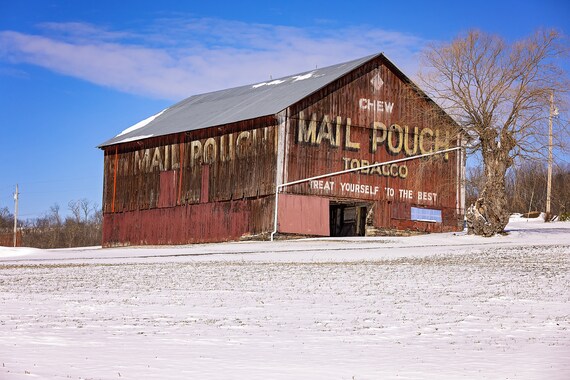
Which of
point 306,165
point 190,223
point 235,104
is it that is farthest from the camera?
point 235,104

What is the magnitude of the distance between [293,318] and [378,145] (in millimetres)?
27606

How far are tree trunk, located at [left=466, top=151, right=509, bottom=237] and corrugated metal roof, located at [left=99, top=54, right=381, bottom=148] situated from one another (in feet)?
26.9

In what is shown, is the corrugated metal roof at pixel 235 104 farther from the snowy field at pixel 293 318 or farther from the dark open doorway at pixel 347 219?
the snowy field at pixel 293 318

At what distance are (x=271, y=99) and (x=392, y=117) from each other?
574cm

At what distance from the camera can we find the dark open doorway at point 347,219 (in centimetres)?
4322

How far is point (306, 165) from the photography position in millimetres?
40500

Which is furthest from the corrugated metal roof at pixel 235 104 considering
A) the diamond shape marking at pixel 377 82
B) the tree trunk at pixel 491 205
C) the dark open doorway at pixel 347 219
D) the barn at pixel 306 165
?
the tree trunk at pixel 491 205

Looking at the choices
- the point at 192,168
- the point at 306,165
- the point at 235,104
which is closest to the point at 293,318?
the point at 306,165

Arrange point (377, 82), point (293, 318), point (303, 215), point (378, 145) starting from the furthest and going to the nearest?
point (377, 82) < point (378, 145) < point (303, 215) < point (293, 318)

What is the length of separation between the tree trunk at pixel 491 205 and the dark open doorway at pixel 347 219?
18.7 feet

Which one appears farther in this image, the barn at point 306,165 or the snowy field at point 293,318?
the barn at point 306,165

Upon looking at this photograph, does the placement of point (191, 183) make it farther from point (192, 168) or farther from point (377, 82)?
point (377, 82)

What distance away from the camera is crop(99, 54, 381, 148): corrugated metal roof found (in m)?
42.1

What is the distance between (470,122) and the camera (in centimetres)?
3897
